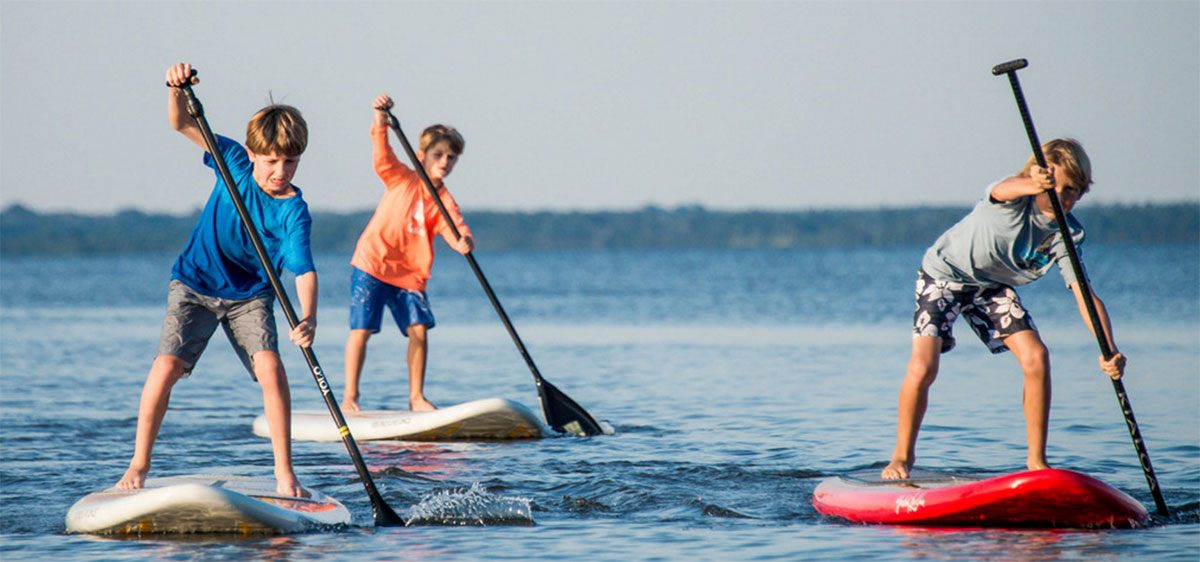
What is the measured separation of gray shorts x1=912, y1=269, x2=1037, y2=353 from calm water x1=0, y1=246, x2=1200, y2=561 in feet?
3.01

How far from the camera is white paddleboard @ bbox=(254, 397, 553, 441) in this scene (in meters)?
7.80

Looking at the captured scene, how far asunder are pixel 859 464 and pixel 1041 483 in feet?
6.53

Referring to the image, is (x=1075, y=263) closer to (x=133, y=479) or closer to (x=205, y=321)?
(x=205, y=321)

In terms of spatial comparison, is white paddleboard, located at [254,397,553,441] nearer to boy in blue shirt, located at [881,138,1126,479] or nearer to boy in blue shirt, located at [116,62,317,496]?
boy in blue shirt, located at [116,62,317,496]

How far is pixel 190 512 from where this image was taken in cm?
496

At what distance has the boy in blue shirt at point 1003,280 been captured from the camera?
5.21 meters

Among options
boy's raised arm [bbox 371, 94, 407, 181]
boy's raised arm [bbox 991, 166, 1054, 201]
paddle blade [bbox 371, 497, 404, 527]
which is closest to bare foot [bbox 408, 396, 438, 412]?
boy's raised arm [bbox 371, 94, 407, 181]

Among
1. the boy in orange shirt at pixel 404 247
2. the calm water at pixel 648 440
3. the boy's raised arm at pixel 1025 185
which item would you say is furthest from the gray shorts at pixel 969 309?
the boy in orange shirt at pixel 404 247

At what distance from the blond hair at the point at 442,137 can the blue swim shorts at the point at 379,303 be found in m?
0.91

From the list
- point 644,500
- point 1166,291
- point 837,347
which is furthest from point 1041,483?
point 1166,291

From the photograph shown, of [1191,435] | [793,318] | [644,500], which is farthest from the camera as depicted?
[793,318]

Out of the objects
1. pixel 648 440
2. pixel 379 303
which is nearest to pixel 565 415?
pixel 648 440

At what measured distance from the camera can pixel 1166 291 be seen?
26.8 meters

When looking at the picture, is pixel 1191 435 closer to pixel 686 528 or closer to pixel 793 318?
pixel 686 528
